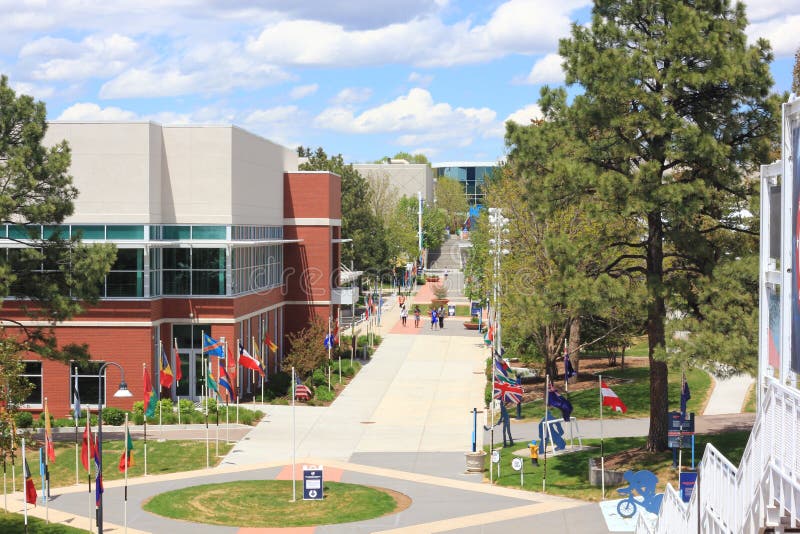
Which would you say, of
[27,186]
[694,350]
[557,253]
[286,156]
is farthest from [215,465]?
[286,156]

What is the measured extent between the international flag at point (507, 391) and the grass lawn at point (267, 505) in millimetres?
6637

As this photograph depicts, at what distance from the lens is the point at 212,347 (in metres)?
45.5

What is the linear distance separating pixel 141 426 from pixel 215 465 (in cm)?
720

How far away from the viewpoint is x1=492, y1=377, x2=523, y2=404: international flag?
3819 centimetres

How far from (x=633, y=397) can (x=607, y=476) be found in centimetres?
1492

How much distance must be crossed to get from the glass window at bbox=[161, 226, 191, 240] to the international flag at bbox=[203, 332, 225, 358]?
5.04 m

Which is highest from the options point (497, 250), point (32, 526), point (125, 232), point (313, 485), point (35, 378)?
point (125, 232)

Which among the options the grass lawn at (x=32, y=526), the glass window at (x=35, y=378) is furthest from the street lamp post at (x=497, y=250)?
the grass lawn at (x=32, y=526)

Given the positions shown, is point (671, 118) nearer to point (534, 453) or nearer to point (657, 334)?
point (657, 334)

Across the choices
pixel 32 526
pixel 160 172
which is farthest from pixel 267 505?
pixel 160 172

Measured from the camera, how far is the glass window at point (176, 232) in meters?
48.8

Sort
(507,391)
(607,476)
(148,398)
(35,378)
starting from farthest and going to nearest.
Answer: (35,378) → (148,398) → (507,391) → (607,476)

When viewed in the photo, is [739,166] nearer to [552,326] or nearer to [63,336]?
[552,326]

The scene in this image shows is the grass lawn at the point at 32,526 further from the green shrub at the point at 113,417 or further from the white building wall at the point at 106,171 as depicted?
the white building wall at the point at 106,171
